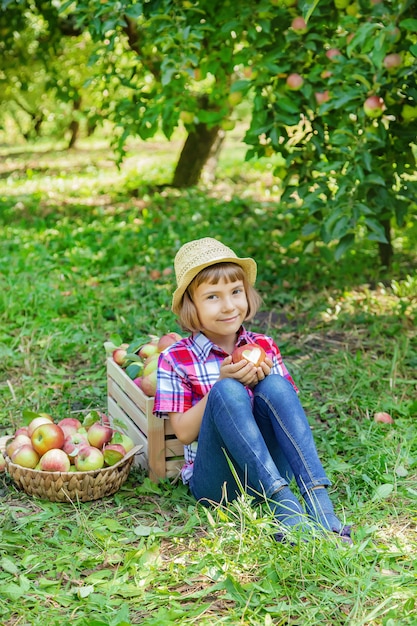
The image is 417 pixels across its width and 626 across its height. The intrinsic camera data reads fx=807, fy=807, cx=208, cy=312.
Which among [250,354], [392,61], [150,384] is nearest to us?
[250,354]

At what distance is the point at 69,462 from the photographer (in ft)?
9.18

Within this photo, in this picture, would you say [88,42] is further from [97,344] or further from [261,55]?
[97,344]

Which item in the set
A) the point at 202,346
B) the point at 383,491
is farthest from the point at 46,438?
the point at 383,491

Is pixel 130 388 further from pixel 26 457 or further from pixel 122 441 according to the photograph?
pixel 26 457

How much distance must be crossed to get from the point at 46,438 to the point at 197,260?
81 centimetres

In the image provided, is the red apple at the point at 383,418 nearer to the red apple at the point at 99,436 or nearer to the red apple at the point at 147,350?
the red apple at the point at 147,350

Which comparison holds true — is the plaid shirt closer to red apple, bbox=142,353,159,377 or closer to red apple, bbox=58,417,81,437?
red apple, bbox=142,353,159,377

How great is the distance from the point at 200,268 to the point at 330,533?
0.96 meters

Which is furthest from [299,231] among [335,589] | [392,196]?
[335,589]

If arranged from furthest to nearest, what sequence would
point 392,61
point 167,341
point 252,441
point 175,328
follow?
1. point 175,328
2. point 392,61
3. point 167,341
4. point 252,441

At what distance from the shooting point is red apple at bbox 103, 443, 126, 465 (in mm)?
2803

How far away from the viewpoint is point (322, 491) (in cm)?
252

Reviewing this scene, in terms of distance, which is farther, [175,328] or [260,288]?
[260,288]

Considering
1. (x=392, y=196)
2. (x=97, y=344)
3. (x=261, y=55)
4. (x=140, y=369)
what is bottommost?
(x=97, y=344)
